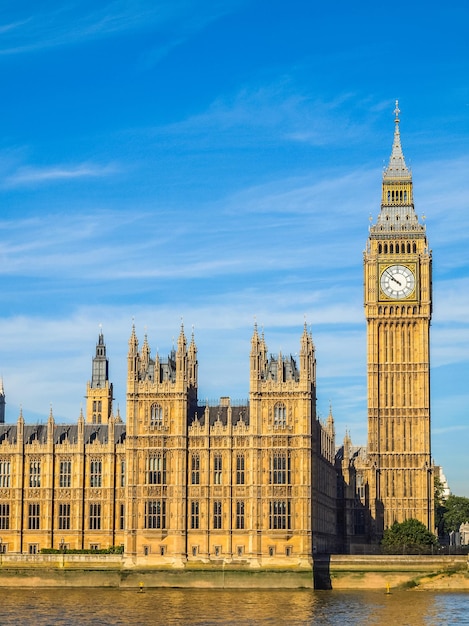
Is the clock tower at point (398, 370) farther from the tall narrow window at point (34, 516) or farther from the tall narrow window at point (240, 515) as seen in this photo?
the tall narrow window at point (34, 516)

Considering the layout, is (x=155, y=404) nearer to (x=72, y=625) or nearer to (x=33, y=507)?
(x=33, y=507)

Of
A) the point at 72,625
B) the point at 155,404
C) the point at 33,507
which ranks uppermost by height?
the point at 155,404

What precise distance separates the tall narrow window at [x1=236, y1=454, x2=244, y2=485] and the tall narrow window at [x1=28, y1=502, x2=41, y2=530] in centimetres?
2519

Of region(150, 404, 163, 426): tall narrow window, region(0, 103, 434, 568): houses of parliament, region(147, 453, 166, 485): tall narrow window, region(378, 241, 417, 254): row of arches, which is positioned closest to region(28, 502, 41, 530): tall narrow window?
region(0, 103, 434, 568): houses of parliament

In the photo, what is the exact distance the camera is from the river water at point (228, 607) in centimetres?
10100

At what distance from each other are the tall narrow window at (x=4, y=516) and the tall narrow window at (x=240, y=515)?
28073 mm

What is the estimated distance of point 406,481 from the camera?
174m

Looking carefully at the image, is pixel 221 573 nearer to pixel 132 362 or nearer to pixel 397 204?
pixel 132 362

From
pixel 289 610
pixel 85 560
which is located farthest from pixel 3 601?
pixel 289 610

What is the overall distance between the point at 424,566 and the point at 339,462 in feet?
137

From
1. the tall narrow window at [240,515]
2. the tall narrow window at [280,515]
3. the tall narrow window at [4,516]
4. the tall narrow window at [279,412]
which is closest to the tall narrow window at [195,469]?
the tall narrow window at [240,515]

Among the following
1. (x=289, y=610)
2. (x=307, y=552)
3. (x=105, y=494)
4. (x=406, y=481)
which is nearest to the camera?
(x=289, y=610)

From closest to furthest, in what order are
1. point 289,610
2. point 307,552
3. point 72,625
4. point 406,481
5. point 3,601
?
point 72,625 < point 289,610 < point 3,601 < point 307,552 < point 406,481

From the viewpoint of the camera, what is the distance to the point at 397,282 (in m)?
179
